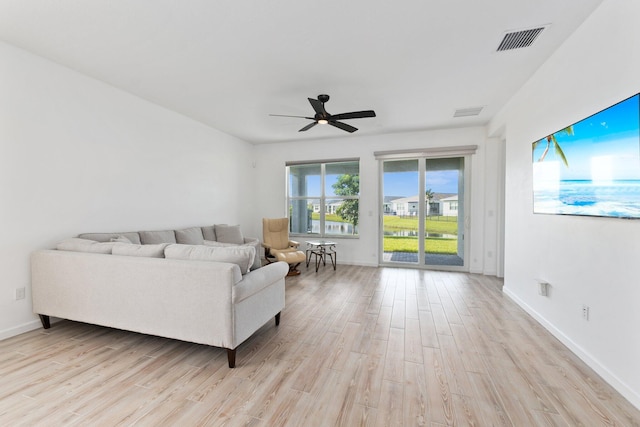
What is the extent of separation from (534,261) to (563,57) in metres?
2.07

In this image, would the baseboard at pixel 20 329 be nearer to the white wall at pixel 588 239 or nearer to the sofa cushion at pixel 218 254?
the sofa cushion at pixel 218 254

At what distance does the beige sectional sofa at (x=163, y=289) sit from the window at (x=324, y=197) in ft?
11.6

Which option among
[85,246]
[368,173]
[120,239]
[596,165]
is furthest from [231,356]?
[368,173]

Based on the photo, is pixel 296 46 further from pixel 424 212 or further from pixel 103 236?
pixel 424 212

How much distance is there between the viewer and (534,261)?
3.10m

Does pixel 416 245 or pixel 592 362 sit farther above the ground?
pixel 416 245

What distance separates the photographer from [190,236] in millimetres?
4266

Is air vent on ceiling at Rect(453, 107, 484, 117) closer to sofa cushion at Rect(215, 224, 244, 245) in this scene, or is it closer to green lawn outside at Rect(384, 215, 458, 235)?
green lawn outside at Rect(384, 215, 458, 235)

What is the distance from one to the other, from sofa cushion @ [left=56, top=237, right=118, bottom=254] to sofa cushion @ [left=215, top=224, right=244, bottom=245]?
7.56 feet

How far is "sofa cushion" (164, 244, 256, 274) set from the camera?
2219 mm

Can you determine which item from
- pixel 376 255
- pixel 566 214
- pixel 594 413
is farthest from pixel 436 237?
pixel 594 413

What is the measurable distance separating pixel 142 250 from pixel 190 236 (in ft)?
6.28

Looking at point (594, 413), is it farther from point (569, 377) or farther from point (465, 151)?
point (465, 151)

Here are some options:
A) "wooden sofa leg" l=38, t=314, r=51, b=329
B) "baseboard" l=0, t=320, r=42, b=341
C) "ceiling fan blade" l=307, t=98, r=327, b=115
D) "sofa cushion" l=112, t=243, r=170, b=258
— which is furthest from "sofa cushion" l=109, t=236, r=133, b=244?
"ceiling fan blade" l=307, t=98, r=327, b=115
